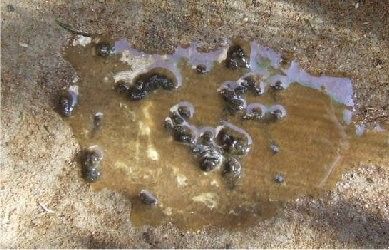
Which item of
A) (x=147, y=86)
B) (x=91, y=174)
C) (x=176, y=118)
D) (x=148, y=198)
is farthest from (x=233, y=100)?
(x=91, y=174)

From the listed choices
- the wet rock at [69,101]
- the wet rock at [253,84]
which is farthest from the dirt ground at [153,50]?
the wet rock at [253,84]

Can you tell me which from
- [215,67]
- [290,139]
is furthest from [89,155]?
[290,139]

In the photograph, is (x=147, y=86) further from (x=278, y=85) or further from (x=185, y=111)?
(x=278, y=85)

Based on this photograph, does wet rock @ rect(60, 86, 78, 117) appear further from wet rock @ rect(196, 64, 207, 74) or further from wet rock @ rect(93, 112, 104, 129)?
wet rock @ rect(196, 64, 207, 74)

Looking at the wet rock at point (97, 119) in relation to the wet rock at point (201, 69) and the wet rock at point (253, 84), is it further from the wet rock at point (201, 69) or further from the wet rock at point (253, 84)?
the wet rock at point (253, 84)

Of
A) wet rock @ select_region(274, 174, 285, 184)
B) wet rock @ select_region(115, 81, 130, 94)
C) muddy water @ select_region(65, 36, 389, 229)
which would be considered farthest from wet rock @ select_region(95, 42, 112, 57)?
wet rock @ select_region(274, 174, 285, 184)

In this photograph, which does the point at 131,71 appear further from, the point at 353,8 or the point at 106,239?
the point at 353,8
